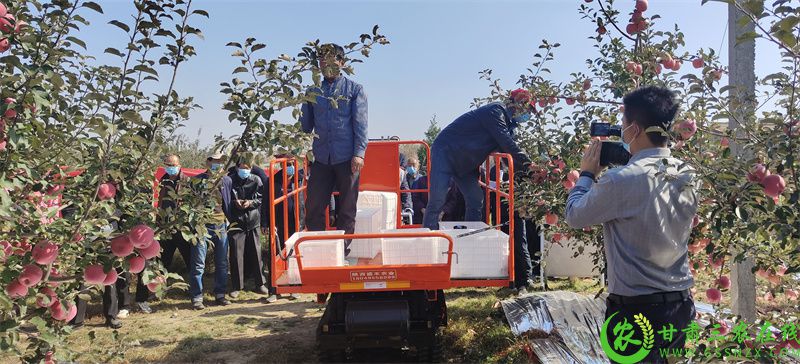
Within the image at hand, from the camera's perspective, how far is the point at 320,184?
474 centimetres

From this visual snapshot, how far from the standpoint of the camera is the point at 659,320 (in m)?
2.20

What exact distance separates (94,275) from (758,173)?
226 centimetres

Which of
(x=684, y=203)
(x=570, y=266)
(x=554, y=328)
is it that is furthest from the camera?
(x=570, y=266)

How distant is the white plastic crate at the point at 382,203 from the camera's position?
18.9 feet

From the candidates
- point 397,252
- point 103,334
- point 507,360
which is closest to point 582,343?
point 507,360

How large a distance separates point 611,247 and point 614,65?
1944mm

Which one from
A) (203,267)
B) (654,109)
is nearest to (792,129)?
(654,109)

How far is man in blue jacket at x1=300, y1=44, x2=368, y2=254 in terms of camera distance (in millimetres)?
4578

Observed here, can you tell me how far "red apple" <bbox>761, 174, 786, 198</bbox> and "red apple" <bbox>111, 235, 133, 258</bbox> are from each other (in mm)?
2096

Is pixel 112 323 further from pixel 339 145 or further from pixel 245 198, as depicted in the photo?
pixel 339 145

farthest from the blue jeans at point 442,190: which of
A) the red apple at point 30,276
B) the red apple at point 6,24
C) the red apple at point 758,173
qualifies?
the red apple at point 6,24

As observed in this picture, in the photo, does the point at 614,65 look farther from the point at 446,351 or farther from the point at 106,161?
the point at 106,161

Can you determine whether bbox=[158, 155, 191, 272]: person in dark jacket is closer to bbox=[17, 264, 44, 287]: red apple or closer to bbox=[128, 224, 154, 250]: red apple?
bbox=[128, 224, 154, 250]: red apple

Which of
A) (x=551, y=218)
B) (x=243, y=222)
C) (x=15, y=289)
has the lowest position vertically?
(x=15, y=289)
